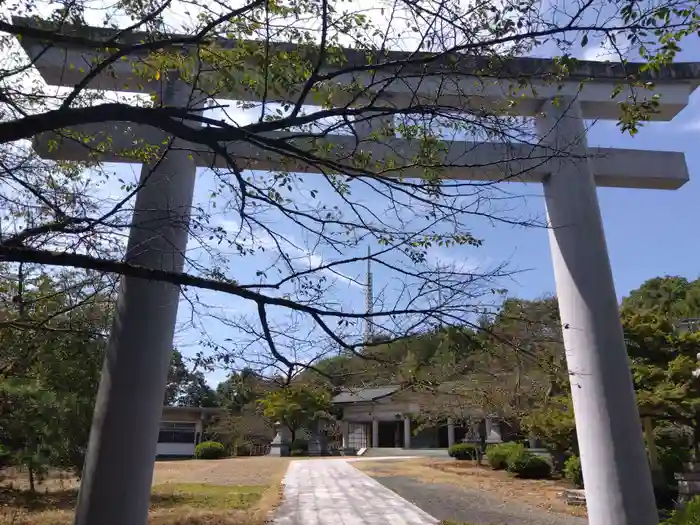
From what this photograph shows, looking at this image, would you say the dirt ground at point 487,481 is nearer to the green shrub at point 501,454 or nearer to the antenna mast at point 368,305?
the green shrub at point 501,454

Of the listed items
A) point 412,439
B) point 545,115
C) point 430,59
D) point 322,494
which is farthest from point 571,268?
point 412,439

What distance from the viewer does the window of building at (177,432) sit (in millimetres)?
27239

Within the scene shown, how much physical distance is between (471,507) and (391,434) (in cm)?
2119

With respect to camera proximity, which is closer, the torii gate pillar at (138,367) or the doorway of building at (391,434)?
the torii gate pillar at (138,367)

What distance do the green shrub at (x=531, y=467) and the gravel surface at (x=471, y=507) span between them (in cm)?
296

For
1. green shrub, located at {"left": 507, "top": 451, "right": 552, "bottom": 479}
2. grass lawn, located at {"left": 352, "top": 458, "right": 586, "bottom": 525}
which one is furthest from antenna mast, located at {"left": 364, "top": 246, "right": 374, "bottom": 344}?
green shrub, located at {"left": 507, "top": 451, "right": 552, "bottom": 479}

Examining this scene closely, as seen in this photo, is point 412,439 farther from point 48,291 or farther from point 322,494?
point 48,291

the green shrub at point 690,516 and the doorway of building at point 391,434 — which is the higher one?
the doorway of building at point 391,434

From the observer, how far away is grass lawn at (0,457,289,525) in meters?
7.00

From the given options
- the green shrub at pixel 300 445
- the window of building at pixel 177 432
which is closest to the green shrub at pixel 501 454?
the green shrub at pixel 300 445

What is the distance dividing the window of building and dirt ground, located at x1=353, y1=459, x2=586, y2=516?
45.3 ft

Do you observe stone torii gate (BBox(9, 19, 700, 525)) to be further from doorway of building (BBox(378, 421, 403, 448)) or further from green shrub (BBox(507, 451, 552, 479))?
doorway of building (BBox(378, 421, 403, 448))

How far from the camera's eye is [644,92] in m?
4.95

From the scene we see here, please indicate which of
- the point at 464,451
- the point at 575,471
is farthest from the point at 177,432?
the point at 575,471
